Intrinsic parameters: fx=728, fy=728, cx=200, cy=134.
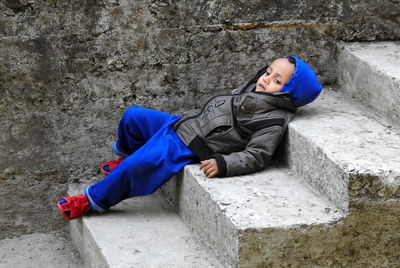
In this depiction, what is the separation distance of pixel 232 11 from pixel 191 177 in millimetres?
1041

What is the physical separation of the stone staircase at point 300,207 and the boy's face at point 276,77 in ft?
0.64

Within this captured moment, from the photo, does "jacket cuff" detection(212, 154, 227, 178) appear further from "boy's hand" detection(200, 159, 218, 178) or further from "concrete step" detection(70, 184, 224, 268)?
"concrete step" detection(70, 184, 224, 268)

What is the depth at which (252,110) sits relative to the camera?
11.4 feet

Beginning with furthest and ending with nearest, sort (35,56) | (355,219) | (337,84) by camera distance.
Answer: (337,84), (35,56), (355,219)

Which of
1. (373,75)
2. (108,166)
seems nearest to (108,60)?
(108,166)

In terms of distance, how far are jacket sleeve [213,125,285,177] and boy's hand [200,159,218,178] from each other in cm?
2

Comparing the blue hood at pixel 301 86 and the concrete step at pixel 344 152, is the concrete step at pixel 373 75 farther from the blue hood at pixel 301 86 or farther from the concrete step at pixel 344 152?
the blue hood at pixel 301 86

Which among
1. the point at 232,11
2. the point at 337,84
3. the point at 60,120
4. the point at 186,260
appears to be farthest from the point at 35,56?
the point at 337,84

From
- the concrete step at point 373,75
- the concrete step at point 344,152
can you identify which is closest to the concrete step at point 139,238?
the concrete step at point 344,152

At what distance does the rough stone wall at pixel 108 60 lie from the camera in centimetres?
375

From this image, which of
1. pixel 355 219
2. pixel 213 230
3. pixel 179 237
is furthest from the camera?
pixel 179 237

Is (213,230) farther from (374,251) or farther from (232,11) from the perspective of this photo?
(232,11)

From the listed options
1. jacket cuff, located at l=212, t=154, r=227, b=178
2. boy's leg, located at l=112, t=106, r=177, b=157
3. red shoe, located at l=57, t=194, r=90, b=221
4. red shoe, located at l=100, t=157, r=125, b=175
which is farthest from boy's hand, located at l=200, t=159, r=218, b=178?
red shoe, located at l=100, t=157, r=125, b=175

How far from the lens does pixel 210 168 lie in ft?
10.7
